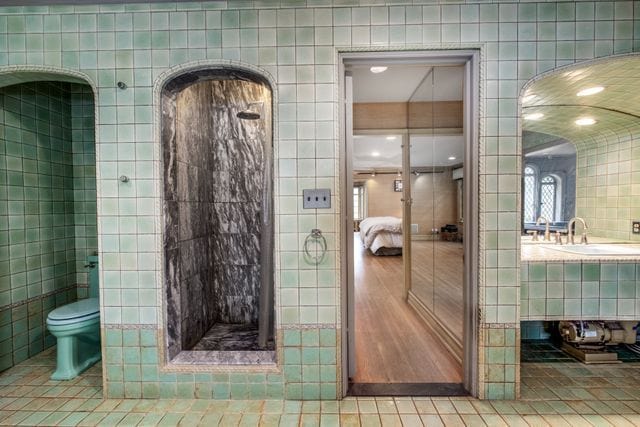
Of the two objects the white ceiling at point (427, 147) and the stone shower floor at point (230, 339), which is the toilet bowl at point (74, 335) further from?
the white ceiling at point (427, 147)

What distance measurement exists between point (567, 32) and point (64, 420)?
3584 millimetres

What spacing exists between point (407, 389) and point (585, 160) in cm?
259

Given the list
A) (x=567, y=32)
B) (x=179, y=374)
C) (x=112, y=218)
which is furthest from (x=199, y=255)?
(x=567, y=32)

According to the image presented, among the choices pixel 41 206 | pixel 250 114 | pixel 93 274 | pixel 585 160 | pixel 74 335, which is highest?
pixel 250 114

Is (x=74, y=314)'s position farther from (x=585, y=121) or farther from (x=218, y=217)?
(x=585, y=121)

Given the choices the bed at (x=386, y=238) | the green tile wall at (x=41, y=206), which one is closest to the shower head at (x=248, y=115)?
the green tile wall at (x=41, y=206)

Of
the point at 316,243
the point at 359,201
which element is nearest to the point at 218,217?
the point at 316,243

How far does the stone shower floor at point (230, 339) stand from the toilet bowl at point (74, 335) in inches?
29.3

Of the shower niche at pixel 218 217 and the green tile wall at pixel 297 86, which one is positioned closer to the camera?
the green tile wall at pixel 297 86

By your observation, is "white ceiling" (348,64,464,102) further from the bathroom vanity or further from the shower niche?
the bathroom vanity

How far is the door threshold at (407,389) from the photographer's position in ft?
6.09

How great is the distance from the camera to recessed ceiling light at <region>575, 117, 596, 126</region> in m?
2.47

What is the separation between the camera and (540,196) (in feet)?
8.65

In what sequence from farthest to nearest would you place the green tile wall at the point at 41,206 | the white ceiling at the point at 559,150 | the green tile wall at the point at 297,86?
the white ceiling at the point at 559,150 → the green tile wall at the point at 41,206 → the green tile wall at the point at 297,86
